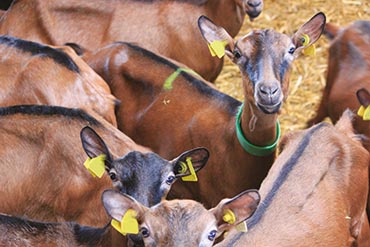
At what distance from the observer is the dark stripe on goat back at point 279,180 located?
5.88 metres

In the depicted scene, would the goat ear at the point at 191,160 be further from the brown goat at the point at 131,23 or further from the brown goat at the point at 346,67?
the brown goat at the point at 131,23

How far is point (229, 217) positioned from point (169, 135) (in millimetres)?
2358

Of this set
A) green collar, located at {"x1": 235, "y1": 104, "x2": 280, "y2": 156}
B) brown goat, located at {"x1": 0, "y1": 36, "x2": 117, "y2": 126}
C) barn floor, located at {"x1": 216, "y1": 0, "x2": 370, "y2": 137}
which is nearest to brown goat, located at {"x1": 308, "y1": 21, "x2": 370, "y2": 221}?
barn floor, located at {"x1": 216, "y1": 0, "x2": 370, "y2": 137}

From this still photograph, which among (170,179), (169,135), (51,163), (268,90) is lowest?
(169,135)

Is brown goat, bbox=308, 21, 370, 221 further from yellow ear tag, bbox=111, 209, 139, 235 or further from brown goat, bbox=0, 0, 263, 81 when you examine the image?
yellow ear tag, bbox=111, 209, 139, 235

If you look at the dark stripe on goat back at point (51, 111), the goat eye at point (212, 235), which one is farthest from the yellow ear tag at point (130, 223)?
the dark stripe on goat back at point (51, 111)

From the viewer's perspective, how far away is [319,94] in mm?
9906

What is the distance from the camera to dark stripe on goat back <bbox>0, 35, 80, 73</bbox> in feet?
24.6

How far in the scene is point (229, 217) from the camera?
17.3 feet

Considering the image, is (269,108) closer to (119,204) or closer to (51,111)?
(119,204)

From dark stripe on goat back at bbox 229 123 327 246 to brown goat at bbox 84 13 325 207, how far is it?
274mm

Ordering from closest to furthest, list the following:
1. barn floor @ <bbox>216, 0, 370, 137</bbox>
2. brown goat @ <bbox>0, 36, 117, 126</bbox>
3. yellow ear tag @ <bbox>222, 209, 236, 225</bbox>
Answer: yellow ear tag @ <bbox>222, 209, 236, 225</bbox> → brown goat @ <bbox>0, 36, 117, 126</bbox> → barn floor @ <bbox>216, 0, 370, 137</bbox>

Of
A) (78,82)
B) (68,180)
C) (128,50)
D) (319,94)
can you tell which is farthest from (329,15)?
(68,180)

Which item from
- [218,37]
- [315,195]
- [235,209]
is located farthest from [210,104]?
[235,209]
